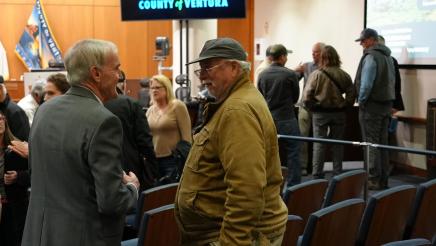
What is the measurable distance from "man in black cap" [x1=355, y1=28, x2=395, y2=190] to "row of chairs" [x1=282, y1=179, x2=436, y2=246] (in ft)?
9.95

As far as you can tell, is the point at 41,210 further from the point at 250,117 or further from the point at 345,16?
the point at 345,16

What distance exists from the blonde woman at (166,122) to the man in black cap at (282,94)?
146cm

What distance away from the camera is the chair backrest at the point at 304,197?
132 inches

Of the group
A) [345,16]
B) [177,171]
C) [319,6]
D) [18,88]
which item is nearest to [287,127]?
[177,171]

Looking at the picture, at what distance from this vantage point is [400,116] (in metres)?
7.25

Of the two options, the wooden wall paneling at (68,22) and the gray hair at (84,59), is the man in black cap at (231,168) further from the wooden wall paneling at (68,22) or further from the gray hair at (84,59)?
the wooden wall paneling at (68,22)

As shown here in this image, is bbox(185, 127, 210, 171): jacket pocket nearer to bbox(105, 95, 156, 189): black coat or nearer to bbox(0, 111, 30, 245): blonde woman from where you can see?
bbox(105, 95, 156, 189): black coat

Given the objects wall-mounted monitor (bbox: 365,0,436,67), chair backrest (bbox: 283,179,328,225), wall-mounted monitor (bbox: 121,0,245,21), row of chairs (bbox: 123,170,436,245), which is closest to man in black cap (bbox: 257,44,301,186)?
wall-mounted monitor (bbox: 121,0,245,21)

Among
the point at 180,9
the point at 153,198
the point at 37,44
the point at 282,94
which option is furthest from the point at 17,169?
the point at 37,44

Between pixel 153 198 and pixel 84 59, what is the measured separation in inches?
50.9

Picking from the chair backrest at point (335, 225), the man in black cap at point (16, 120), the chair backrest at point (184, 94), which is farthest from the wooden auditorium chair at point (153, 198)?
the chair backrest at point (184, 94)

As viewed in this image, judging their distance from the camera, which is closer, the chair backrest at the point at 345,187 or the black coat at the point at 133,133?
the chair backrest at the point at 345,187

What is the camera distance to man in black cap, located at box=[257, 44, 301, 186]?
601 cm

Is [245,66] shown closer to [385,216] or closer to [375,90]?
[385,216]
